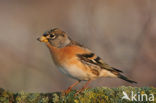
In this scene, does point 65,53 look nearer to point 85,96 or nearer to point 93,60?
point 93,60

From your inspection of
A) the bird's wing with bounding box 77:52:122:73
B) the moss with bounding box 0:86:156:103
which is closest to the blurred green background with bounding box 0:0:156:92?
the bird's wing with bounding box 77:52:122:73

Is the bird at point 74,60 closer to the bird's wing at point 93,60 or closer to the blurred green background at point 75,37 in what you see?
the bird's wing at point 93,60

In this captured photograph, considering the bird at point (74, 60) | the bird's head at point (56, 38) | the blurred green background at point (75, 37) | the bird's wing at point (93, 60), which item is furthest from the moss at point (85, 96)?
the blurred green background at point (75, 37)

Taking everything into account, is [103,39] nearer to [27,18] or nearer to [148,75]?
[148,75]

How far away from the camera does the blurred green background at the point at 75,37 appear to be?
6.45 m

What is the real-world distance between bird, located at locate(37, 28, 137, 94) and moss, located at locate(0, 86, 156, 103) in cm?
59

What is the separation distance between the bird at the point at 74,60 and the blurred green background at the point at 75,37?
1.44m

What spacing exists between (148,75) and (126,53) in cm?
90

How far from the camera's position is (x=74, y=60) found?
480 cm

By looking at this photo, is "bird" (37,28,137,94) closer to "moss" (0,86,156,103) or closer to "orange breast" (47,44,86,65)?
"orange breast" (47,44,86,65)

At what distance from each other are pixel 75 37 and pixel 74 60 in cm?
242

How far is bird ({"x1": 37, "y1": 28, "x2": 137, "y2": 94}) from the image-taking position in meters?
4.73

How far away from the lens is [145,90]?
392 centimetres

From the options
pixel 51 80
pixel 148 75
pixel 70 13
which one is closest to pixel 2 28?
pixel 70 13
